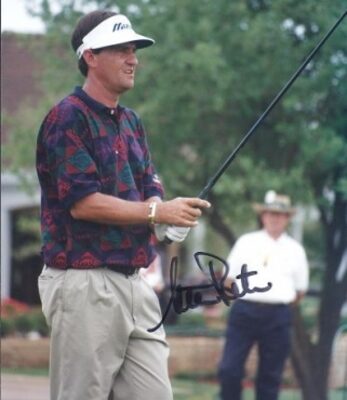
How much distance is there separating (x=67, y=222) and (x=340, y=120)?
6855mm

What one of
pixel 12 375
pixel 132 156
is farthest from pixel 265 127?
pixel 132 156

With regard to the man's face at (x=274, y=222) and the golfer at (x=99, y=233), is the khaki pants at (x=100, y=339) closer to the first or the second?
the golfer at (x=99, y=233)

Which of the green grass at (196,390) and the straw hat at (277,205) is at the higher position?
the straw hat at (277,205)

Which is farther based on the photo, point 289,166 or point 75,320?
point 289,166

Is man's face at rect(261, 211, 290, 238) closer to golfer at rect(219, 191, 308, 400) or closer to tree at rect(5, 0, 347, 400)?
golfer at rect(219, 191, 308, 400)

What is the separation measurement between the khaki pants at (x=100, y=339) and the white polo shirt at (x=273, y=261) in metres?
4.13

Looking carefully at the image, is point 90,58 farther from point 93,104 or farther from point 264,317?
point 264,317

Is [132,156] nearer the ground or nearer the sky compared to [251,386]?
nearer the sky

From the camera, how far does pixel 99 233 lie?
5.15 m

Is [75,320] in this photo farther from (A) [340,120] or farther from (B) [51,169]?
(A) [340,120]

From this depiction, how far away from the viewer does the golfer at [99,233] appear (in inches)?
200

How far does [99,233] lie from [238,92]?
663cm

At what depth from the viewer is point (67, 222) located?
516 cm
